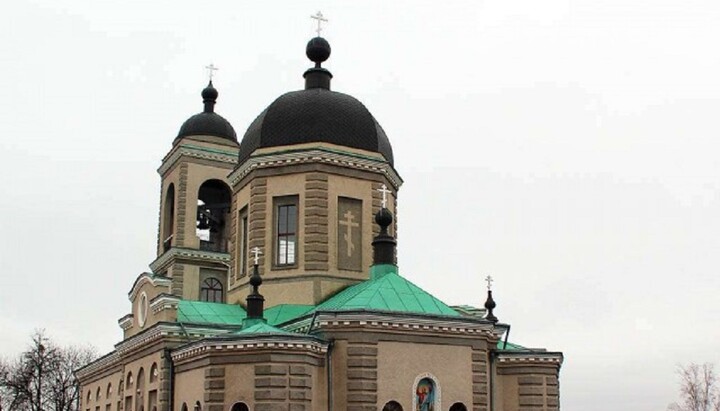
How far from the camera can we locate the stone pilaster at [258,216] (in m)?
25.8

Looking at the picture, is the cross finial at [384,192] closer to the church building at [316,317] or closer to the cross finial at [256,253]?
the church building at [316,317]

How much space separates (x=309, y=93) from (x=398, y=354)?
912 cm

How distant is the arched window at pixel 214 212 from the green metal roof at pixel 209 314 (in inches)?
332

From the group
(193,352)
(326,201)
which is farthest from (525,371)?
(193,352)

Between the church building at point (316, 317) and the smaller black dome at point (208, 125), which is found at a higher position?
the smaller black dome at point (208, 125)

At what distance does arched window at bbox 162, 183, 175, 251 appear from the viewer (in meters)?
34.1

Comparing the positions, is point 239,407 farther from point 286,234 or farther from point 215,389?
point 286,234

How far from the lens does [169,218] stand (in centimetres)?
3444

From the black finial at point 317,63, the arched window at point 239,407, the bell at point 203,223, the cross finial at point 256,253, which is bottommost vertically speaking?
the arched window at point 239,407

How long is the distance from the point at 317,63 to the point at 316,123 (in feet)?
10.7

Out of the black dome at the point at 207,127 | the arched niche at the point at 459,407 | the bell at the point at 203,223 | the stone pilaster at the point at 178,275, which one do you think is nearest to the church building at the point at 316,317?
the arched niche at the point at 459,407

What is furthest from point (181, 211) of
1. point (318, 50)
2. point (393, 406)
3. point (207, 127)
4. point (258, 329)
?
point (393, 406)

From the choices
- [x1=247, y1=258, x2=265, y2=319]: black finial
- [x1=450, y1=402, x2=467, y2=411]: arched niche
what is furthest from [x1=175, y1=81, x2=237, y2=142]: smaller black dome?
[x1=450, y1=402, x2=467, y2=411]: arched niche

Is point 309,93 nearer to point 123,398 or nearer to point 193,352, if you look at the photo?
point 193,352
